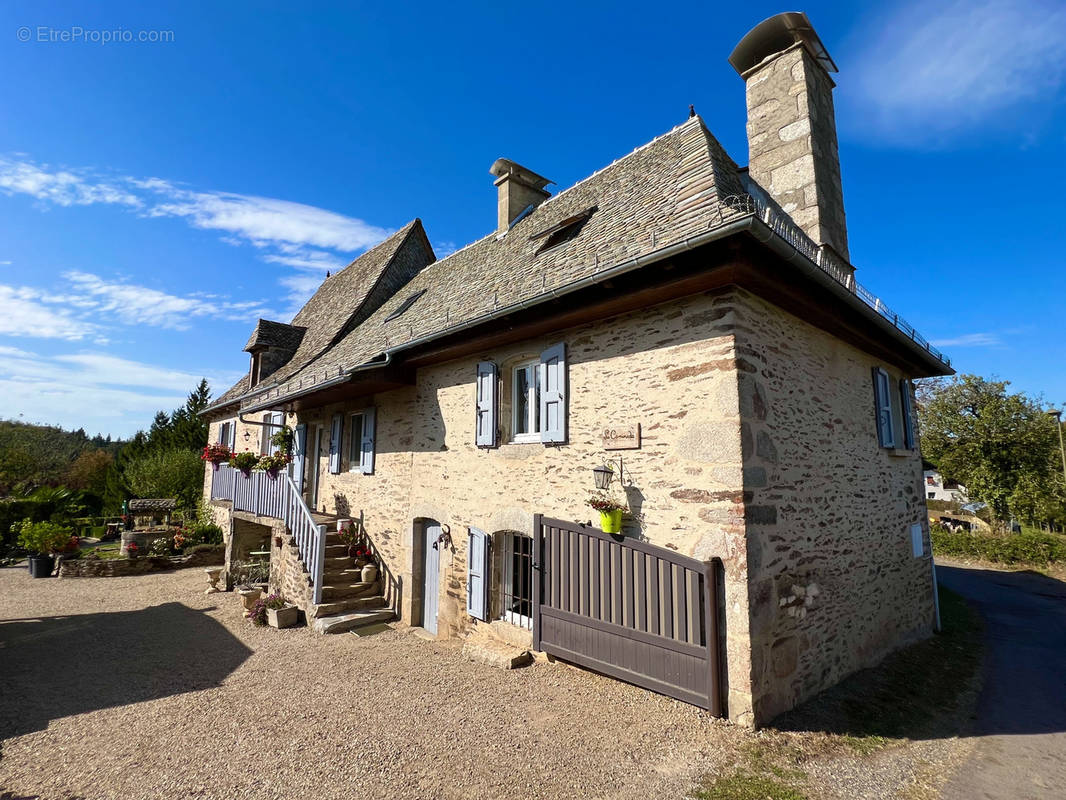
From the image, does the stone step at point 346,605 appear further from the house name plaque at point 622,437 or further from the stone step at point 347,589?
the house name plaque at point 622,437

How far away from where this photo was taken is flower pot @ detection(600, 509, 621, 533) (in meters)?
5.45

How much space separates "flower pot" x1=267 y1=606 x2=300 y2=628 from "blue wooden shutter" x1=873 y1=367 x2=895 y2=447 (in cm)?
940

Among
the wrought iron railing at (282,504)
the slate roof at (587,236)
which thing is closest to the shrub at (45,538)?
the wrought iron railing at (282,504)

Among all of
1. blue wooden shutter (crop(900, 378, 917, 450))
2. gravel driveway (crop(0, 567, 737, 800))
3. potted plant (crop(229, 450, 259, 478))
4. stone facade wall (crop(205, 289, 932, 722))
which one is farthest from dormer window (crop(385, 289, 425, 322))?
blue wooden shutter (crop(900, 378, 917, 450))

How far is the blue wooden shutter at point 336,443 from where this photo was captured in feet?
35.4

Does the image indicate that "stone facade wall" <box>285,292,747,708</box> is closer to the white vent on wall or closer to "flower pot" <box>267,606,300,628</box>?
"flower pot" <box>267,606,300,628</box>

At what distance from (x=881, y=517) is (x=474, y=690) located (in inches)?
235

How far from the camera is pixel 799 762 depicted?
14.0 ft

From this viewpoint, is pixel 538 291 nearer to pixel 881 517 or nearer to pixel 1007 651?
pixel 881 517

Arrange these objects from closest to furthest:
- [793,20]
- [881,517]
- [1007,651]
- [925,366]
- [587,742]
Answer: [587,742] → [881,517] → [1007,651] → [793,20] → [925,366]

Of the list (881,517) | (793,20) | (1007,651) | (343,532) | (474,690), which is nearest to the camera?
(474,690)

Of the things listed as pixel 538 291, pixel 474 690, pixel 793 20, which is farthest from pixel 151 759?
pixel 793 20

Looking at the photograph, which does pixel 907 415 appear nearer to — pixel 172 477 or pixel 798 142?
pixel 798 142

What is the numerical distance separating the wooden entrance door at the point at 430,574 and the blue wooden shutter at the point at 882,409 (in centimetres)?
680
